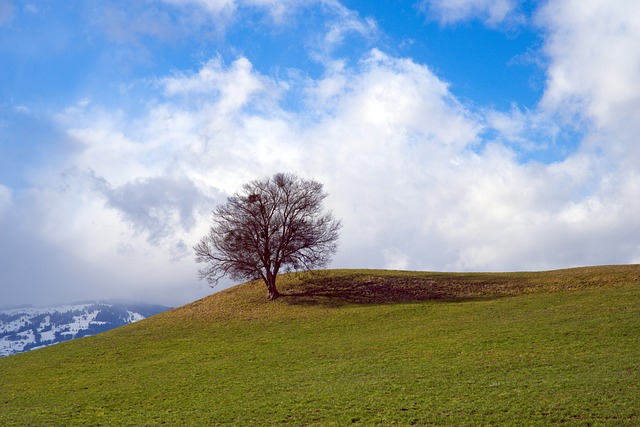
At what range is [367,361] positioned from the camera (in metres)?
34.3

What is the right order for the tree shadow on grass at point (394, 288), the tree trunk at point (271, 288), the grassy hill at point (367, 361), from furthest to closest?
the tree trunk at point (271, 288) → the tree shadow on grass at point (394, 288) → the grassy hill at point (367, 361)

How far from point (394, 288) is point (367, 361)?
27.6 metres

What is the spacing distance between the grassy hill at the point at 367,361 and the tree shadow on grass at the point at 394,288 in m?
0.34

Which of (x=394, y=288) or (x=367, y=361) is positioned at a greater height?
(x=394, y=288)

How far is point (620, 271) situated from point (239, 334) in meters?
41.9

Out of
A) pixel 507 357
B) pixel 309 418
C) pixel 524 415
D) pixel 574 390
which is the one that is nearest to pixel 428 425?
pixel 524 415

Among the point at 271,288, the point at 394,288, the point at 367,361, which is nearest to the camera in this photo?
the point at 367,361

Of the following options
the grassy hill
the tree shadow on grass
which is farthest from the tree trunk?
the grassy hill

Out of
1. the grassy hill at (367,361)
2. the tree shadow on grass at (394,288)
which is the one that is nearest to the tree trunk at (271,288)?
the tree shadow on grass at (394,288)

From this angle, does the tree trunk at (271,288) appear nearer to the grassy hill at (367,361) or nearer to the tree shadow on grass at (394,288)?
the tree shadow on grass at (394,288)

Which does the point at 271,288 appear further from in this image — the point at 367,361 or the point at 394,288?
the point at 367,361

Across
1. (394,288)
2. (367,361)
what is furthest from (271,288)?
(367,361)

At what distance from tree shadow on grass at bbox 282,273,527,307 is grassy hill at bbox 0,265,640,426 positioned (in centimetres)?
34

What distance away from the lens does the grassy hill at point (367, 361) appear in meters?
23.6
